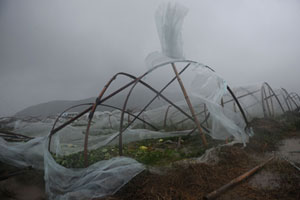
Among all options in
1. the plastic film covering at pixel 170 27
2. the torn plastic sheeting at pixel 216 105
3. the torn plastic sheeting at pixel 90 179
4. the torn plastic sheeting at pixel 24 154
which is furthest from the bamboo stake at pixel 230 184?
the torn plastic sheeting at pixel 24 154

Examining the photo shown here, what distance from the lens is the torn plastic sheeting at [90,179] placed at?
196 cm

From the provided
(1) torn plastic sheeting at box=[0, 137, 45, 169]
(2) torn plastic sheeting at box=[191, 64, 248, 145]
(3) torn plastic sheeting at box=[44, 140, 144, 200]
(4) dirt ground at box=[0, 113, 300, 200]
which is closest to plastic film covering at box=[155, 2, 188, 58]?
(2) torn plastic sheeting at box=[191, 64, 248, 145]

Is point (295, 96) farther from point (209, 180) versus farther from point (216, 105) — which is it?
point (209, 180)

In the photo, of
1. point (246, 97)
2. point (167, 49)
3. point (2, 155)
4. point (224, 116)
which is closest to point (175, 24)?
point (167, 49)

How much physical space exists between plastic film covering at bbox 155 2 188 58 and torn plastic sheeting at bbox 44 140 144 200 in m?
2.45

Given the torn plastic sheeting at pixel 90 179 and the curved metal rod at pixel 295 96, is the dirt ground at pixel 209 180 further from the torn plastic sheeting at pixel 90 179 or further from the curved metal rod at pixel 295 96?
the curved metal rod at pixel 295 96

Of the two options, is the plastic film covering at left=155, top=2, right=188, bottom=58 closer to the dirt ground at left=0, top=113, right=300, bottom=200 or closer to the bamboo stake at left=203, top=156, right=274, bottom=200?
the dirt ground at left=0, top=113, right=300, bottom=200

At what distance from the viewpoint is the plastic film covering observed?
3.47m

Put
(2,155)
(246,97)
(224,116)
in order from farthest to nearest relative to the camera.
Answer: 1. (246,97)
2. (224,116)
3. (2,155)

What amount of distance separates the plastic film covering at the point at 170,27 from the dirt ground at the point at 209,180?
2.18m

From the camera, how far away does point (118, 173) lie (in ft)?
6.81

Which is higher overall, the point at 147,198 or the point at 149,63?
the point at 149,63

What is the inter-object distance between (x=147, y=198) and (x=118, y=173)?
1.48 ft

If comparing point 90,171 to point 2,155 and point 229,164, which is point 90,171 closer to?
point 2,155
